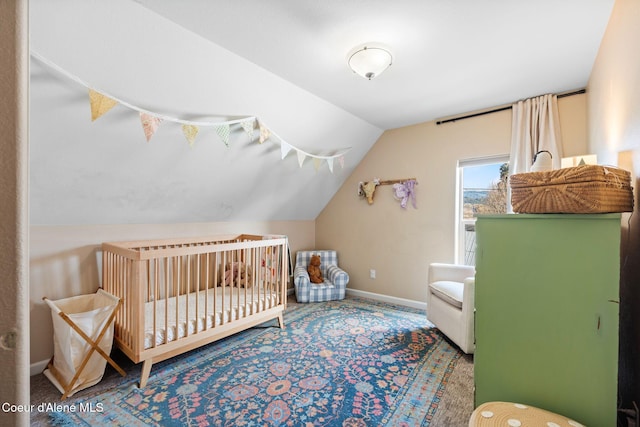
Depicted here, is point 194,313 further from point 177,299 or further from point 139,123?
point 139,123

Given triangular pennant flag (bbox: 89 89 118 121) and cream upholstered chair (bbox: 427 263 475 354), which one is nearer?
triangular pennant flag (bbox: 89 89 118 121)

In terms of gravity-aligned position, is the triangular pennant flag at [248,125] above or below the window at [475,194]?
above

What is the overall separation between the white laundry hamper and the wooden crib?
0.12 m

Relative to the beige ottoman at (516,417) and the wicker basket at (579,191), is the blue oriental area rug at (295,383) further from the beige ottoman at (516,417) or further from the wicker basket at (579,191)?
the wicker basket at (579,191)

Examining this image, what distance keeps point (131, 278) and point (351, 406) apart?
1630mm

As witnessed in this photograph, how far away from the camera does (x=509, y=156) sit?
9.17 ft

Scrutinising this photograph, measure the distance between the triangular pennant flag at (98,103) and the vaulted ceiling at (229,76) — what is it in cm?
8

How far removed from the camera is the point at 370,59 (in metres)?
1.81

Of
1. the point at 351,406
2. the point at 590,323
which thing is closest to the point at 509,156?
the point at 590,323

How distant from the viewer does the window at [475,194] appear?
9.61 ft

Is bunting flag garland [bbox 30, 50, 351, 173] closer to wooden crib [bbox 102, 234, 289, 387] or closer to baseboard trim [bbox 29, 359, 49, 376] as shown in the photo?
wooden crib [bbox 102, 234, 289, 387]

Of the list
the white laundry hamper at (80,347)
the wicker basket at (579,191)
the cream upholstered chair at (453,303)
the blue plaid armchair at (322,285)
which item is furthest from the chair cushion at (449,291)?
the white laundry hamper at (80,347)

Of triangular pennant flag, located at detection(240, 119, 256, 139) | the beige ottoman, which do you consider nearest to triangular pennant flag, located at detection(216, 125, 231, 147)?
triangular pennant flag, located at detection(240, 119, 256, 139)

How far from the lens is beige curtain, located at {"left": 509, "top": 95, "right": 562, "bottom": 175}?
2.51m
